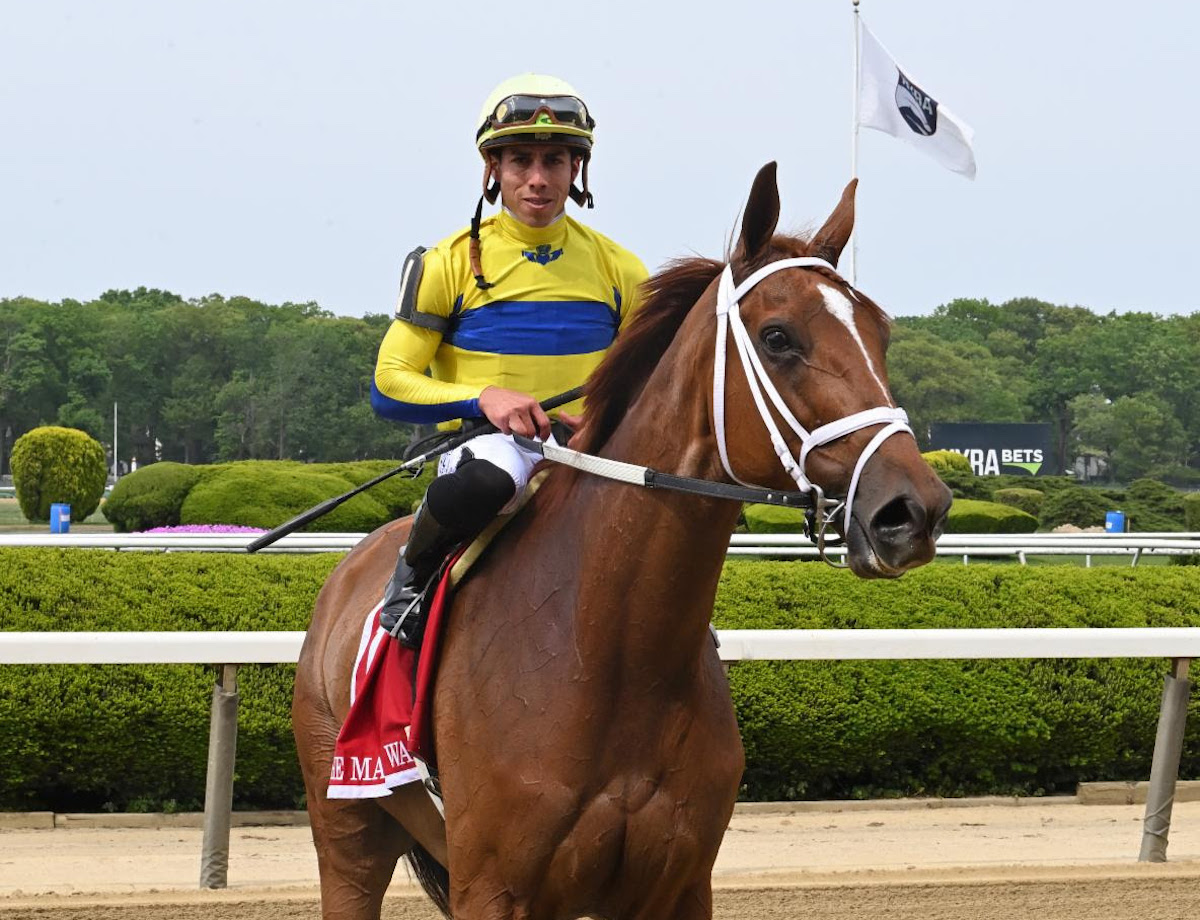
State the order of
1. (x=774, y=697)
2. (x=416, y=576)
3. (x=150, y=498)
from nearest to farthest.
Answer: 1. (x=416, y=576)
2. (x=774, y=697)
3. (x=150, y=498)

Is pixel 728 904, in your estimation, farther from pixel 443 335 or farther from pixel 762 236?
pixel 762 236

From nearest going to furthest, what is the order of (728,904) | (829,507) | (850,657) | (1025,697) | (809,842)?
(829,507), (728,904), (850,657), (809,842), (1025,697)

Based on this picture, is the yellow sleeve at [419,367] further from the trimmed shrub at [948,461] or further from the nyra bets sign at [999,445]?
A: the nyra bets sign at [999,445]

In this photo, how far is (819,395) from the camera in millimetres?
2279

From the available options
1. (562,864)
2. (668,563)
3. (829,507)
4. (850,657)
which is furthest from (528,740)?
(850,657)

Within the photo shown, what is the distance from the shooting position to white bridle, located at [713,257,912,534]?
2.20m

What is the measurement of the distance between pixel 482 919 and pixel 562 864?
0.57 feet

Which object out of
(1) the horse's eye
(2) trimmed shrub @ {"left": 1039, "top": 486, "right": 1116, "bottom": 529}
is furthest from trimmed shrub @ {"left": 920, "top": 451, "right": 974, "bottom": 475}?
(1) the horse's eye

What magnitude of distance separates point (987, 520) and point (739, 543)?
31.2ft

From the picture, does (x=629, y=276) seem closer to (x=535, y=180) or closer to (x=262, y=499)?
(x=535, y=180)

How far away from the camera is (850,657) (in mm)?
5012

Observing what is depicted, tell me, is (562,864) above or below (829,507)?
below

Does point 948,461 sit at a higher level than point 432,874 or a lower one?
higher

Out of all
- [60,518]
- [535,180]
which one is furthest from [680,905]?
[60,518]
